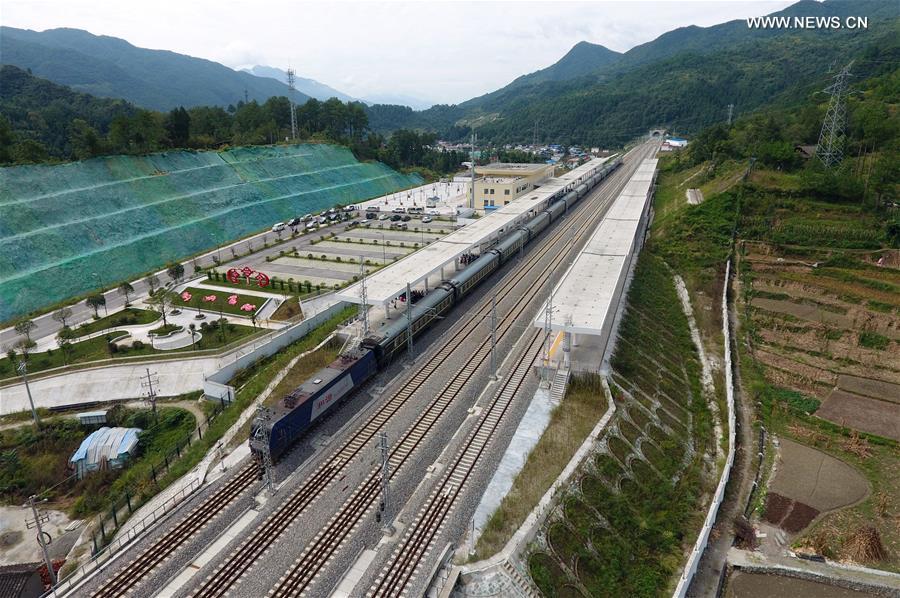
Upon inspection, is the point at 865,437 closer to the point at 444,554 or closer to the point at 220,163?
the point at 444,554

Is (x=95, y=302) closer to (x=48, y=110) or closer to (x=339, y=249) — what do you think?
(x=339, y=249)

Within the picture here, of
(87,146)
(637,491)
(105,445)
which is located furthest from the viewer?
(87,146)

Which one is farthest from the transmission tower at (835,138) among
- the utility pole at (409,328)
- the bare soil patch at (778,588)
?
the utility pole at (409,328)

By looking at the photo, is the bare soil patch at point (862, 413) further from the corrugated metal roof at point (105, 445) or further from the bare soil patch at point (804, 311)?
the corrugated metal roof at point (105, 445)

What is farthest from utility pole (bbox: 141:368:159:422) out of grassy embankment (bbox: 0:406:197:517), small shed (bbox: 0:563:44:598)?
small shed (bbox: 0:563:44:598)

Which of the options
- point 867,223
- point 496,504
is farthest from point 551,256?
point 496,504

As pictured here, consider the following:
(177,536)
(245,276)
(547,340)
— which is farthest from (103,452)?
(245,276)
